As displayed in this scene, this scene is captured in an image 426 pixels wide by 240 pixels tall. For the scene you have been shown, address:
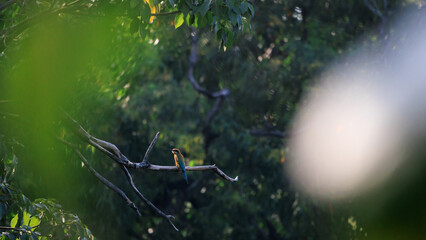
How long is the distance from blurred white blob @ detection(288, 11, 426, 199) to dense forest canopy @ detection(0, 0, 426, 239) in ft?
0.81

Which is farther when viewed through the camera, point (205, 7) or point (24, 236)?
point (205, 7)

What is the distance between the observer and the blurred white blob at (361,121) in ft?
31.6

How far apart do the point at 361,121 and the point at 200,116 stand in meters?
4.43

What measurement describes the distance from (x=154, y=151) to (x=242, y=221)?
12.5 ft

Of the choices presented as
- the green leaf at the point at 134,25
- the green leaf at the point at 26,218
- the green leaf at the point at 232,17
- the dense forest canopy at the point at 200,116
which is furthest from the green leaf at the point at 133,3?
the dense forest canopy at the point at 200,116

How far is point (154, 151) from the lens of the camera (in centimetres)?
1062

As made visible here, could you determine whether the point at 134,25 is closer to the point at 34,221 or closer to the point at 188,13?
the point at 188,13

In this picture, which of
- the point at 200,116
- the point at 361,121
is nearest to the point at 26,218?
the point at 361,121

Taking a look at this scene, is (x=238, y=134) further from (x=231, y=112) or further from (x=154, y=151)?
(x=154, y=151)

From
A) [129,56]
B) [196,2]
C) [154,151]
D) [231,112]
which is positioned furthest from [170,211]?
[196,2]

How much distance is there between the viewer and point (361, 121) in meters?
10.8

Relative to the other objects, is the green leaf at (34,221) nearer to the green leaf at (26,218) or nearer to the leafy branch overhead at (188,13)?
the green leaf at (26,218)

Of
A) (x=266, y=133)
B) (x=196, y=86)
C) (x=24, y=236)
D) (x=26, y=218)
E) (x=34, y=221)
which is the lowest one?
(x=266, y=133)

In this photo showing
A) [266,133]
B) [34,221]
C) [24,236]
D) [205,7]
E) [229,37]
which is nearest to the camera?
[24,236]
